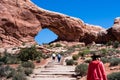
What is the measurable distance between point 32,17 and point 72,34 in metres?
8.29

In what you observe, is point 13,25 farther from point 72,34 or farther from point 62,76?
point 62,76

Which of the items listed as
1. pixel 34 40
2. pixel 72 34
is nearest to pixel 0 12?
pixel 34 40

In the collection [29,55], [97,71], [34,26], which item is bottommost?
[97,71]

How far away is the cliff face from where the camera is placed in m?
59.3

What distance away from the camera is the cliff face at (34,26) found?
195 feet

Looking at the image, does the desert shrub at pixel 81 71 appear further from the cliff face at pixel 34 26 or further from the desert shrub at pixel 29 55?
the cliff face at pixel 34 26

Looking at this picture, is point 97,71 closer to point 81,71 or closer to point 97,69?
point 97,69

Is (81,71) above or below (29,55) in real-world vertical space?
below

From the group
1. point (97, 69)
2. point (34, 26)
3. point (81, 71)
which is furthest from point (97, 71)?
point (34, 26)

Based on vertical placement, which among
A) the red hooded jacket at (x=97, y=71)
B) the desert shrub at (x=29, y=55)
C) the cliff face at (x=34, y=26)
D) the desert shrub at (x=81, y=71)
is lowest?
the red hooded jacket at (x=97, y=71)

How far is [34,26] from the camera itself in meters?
61.6

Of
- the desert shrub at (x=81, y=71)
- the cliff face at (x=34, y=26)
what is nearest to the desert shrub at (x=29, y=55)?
the desert shrub at (x=81, y=71)

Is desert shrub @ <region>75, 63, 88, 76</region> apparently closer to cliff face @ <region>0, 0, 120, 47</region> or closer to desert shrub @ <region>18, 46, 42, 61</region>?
desert shrub @ <region>18, 46, 42, 61</region>

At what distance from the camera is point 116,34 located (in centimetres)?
6006
